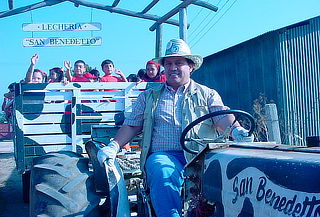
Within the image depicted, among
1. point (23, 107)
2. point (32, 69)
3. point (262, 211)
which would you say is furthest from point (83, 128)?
point (262, 211)

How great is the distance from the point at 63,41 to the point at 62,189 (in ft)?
20.6

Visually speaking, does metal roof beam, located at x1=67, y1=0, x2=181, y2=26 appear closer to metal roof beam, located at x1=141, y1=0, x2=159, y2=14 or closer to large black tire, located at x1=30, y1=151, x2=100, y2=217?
metal roof beam, located at x1=141, y1=0, x2=159, y2=14

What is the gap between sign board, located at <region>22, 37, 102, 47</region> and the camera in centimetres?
872

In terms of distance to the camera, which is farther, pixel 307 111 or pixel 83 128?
pixel 307 111

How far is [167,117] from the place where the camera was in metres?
3.50

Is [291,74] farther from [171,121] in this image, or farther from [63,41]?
[171,121]

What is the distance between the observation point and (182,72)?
12.2 ft

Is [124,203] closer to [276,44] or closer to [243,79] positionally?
[276,44]

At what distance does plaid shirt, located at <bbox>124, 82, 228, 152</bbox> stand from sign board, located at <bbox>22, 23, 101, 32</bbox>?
5.77 m

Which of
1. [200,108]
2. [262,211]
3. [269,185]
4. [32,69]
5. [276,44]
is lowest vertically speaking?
[262,211]

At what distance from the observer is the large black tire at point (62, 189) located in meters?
2.86

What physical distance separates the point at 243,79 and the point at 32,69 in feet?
26.7

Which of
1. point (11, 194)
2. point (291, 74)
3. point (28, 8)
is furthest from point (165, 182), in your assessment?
point (291, 74)

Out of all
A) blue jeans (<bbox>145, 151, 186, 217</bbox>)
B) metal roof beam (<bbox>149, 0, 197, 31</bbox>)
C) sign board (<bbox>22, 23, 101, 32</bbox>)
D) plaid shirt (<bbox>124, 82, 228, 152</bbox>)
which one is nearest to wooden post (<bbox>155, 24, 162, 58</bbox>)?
metal roof beam (<bbox>149, 0, 197, 31</bbox>)
